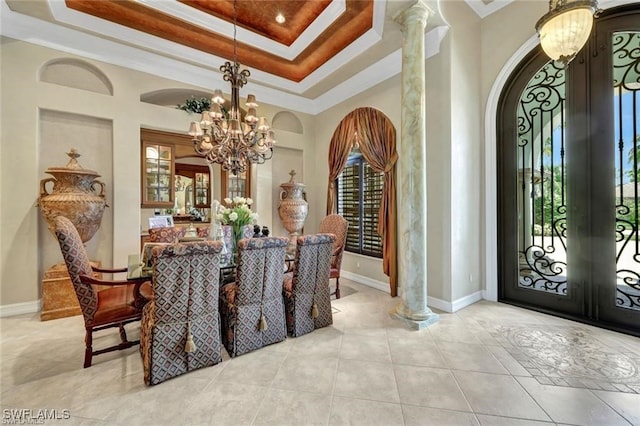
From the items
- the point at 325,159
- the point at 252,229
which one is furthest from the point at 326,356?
the point at 325,159

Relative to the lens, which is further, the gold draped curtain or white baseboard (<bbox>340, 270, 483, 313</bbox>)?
the gold draped curtain

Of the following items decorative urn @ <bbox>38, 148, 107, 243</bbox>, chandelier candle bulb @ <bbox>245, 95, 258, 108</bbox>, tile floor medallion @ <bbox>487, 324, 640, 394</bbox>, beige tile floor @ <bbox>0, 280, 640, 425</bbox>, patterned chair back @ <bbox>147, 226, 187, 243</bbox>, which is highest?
chandelier candle bulb @ <bbox>245, 95, 258, 108</bbox>

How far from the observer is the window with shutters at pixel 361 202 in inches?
181

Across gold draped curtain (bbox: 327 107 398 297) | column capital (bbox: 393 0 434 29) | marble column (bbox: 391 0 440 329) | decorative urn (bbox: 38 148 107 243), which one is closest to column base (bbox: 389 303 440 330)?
marble column (bbox: 391 0 440 329)

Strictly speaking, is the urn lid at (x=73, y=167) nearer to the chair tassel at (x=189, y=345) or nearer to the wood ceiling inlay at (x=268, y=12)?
the wood ceiling inlay at (x=268, y=12)

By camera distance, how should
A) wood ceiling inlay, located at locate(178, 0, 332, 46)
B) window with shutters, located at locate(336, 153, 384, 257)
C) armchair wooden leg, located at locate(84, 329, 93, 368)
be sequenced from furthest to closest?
1. window with shutters, located at locate(336, 153, 384, 257)
2. wood ceiling inlay, located at locate(178, 0, 332, 46)
3. armchair wooden leg, located at locate(84, 329, 93, 368)

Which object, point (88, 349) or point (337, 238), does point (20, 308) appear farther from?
point (337, 238)

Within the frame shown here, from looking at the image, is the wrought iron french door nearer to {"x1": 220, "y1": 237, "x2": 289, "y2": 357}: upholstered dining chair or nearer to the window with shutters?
the window with shutters

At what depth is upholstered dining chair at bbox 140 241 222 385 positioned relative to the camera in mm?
1907

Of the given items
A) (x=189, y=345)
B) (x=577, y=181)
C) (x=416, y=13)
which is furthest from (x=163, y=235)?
(x=577, y=181)

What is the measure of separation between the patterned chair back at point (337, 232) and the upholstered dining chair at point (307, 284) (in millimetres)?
737

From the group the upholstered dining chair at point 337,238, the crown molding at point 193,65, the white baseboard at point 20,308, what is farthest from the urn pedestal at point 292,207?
the white baseboard at point 20,308

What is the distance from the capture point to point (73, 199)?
3217 millimetres

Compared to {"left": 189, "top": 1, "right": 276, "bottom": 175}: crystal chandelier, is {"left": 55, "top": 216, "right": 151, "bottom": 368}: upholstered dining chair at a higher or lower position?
lower
